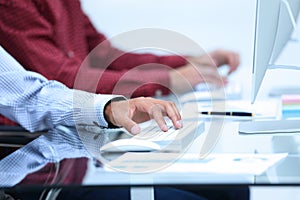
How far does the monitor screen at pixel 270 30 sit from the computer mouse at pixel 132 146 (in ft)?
0.94

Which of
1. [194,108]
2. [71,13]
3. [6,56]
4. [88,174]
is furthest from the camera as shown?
[71,13]

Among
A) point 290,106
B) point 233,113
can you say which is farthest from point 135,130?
point 290,106

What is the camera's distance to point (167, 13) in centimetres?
246

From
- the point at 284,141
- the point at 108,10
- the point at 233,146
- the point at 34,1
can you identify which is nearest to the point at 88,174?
the point at 233,146

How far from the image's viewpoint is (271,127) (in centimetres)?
114

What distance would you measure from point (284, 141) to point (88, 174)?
0.46 metres

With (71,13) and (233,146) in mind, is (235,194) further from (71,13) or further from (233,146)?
(71,13)

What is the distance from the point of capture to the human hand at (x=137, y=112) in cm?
112

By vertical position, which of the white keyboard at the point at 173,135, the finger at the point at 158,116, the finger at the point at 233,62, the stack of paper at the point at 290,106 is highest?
the finger at the point at 158,116

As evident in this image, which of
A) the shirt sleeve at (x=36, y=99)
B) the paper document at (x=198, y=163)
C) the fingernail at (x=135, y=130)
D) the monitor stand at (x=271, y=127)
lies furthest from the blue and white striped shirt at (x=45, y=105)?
the monitor stand at (x=271, y=127)

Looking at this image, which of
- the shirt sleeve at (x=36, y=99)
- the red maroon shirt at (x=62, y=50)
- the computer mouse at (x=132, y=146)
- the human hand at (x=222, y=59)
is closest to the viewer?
the computer mouse at (x=132, y=146)

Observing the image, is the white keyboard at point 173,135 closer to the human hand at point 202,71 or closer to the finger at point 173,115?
the finger at point 173,115

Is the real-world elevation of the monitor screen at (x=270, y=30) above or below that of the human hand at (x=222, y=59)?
above

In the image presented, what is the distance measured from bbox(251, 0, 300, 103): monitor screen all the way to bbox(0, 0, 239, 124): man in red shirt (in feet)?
1.53
